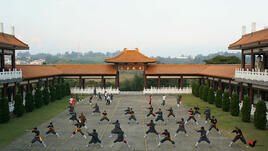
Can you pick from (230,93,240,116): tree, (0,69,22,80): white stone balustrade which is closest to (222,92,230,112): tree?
(230,93,240,116): tree

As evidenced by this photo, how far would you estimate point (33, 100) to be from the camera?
74.0ft

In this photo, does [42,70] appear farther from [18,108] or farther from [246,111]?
[246,111]

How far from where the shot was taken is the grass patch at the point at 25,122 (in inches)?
564

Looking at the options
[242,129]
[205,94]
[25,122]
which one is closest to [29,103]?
[25,122]

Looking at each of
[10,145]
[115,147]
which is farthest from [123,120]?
[10,145]

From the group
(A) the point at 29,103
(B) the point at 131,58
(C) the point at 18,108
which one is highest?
(B) the point at 131,58

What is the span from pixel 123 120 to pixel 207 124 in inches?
271

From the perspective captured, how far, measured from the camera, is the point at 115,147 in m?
12.4

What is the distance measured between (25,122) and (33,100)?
4944mm

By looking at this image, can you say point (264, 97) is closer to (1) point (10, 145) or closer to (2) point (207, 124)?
(2) point (207, 124)

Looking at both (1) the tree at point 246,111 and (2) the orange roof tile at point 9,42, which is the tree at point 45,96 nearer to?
(2) the orange roof tile at point 9,42

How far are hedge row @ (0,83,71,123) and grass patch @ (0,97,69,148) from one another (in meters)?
0.57

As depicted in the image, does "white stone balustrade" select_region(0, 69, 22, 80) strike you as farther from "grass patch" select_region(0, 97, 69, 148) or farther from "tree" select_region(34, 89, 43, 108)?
"grass patch" select_region(0, 97, 69, 148)

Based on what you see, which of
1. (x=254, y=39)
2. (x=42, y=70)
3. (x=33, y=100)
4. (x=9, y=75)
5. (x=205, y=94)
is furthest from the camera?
(x=42, y=70)
